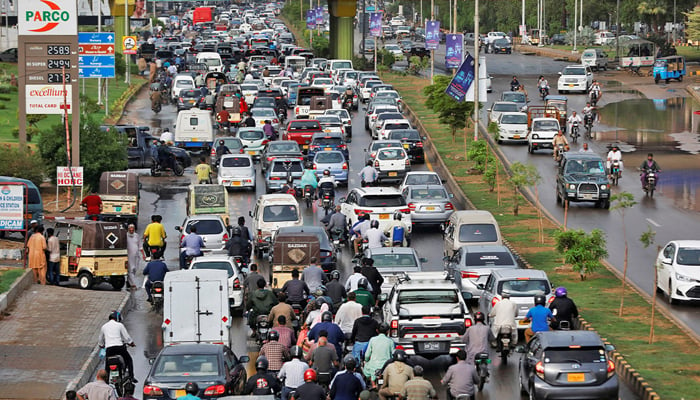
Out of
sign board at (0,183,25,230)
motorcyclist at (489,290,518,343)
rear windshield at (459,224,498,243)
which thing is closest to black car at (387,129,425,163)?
rear windshield at (459,224,498,243)

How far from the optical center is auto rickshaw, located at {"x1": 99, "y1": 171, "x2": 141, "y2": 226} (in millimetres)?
40688

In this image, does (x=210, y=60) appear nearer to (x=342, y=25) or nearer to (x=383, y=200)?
(x=342, y=25)

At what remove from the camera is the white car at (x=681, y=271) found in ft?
94.4

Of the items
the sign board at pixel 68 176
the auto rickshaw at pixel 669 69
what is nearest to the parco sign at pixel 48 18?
the sign board at pixel 68 176

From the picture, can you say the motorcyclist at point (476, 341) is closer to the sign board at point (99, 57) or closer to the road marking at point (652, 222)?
the road marking at point (652, 222)

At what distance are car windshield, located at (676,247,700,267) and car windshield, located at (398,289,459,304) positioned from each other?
23.8ft

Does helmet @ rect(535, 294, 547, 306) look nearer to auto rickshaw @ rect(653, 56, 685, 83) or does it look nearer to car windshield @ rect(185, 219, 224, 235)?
car windshield @ rect(185, 219, 224, 235)

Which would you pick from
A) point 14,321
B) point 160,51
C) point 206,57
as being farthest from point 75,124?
point 160,51

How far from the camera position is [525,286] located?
2630cm

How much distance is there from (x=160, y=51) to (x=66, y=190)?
182 ft

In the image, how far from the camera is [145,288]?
31422 mm

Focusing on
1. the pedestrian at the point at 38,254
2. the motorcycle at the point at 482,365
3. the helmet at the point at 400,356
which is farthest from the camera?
the pedestrian at the point at 38,254

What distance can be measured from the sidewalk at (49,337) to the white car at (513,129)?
3009 cm

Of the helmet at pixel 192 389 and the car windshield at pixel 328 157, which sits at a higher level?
the car windshield at pixel 328 157
